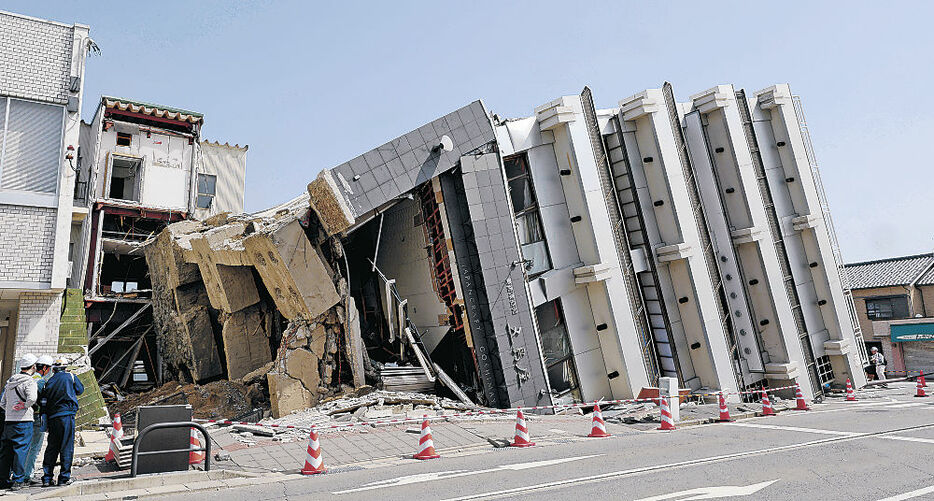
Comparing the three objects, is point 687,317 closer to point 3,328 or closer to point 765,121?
point 765,121

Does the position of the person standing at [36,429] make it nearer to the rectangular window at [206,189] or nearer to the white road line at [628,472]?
the white road line at [628,472]

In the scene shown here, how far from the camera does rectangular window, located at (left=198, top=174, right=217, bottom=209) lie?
92.2ft

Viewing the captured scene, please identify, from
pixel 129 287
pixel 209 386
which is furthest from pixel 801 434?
pixel 129 287

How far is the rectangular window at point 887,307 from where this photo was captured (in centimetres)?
3334

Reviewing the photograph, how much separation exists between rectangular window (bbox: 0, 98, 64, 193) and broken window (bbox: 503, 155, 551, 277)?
33.3 feet

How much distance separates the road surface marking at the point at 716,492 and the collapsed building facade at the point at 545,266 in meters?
7.12

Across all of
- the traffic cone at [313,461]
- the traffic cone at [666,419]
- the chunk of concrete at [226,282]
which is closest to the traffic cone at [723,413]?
the traffic cone at [666,419]

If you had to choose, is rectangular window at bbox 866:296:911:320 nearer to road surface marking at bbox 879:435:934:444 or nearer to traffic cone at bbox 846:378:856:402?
traffic cone at bbox 846:378:856:402

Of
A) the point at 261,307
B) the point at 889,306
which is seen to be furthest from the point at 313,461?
the point at 889,306

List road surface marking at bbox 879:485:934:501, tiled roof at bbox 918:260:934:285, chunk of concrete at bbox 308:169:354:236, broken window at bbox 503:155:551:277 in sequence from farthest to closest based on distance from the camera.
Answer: tiled roof at bbox 918:260:934:285, broken window at bbox 503:155:551:277, chunk of concrete at bbox 308:169:354:236, road surface marking at bbox 879:485:934:501

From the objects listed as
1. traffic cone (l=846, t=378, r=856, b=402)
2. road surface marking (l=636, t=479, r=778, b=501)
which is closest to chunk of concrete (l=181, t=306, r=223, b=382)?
road surface marking (l=636, t=479, r=778, b=501)

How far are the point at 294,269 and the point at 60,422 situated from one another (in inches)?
271

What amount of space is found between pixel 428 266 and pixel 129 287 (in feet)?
60.6

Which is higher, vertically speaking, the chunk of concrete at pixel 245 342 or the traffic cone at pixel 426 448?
the chunk of concrete at pixel 245 342
